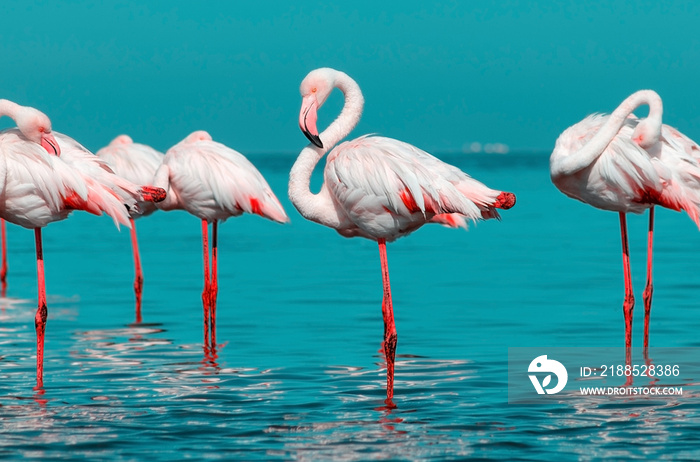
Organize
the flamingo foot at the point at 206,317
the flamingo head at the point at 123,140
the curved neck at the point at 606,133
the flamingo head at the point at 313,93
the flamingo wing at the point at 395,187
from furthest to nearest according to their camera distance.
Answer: the flamingo head at the point at 123,140
the flamingo foot at the point at 206,317
the curved neck at the point at 606,133
the flamingo head at the point at 313,93
the flamingo wing at the point at 395,187

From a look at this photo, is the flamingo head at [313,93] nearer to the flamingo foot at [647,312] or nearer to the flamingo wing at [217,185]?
the flamingo wing at [217,185]

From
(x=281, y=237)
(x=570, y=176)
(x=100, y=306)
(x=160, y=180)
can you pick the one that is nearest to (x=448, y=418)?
(x=570, y=176)

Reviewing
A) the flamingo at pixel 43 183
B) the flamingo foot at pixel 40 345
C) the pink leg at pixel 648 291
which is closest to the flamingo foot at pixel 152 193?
the flamingo at pixel 43 183

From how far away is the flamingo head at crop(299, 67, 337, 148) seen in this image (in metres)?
6.78

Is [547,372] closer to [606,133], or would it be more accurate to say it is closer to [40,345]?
→ [606,133]

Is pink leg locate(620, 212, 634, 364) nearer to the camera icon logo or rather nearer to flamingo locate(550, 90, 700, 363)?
flamingo locate(550, 90, 700, 363)

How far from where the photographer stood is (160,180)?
9289 mm

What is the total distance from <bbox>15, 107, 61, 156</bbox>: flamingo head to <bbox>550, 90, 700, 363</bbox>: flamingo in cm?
370

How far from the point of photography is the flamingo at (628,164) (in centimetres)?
773

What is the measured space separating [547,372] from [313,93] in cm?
252

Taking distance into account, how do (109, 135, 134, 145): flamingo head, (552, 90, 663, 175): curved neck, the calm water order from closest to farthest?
the calm water, (552, 90, 663, 175): curved neck, (109, 135, 134, 145): flamingo head

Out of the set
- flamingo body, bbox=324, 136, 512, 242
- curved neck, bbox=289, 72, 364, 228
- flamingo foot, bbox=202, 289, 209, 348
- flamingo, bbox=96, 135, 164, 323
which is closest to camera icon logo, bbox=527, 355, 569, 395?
flamingo body, bbox=324, 136, 512, 242

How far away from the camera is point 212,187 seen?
912 cm

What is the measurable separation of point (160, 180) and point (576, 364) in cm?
402
